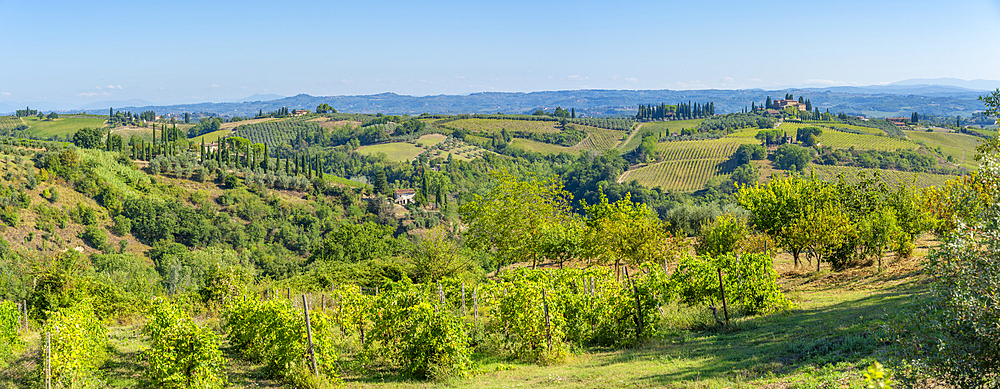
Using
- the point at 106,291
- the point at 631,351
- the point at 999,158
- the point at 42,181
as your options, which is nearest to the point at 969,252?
the point at 999,158

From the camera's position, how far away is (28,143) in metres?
92.2

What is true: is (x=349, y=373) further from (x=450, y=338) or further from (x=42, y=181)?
(x=42, y=181)

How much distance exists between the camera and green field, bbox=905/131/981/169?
135500mm

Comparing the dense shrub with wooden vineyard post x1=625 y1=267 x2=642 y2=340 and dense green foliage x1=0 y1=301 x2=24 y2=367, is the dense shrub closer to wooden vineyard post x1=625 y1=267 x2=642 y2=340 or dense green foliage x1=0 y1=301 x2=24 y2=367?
dense green foliage x1=0 y1=301 x2=24 y2=367

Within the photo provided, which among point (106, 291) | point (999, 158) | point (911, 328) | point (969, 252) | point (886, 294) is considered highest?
point (999, 158)

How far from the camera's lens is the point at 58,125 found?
597 feet

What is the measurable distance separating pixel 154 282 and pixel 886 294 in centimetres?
5821

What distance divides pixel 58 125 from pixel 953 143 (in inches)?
10749

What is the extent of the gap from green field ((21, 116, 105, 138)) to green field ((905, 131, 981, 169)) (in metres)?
242

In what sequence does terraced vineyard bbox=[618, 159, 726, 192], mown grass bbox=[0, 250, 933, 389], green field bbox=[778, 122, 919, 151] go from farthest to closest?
green field bbox=[778, 122, 919, 151]
terraced vineyard bbox=[618, 159, 726, 192]
mown grass bbox=[0, 250, 933, 389]

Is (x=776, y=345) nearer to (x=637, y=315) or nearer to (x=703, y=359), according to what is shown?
(x=703, y=359)

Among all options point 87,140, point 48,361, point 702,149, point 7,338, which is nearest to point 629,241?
point 48,361

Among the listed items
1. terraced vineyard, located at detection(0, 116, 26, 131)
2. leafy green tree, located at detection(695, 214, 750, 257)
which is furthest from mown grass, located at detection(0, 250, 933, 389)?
terraced vineyard, located at detection(0, 116, 26, 131)

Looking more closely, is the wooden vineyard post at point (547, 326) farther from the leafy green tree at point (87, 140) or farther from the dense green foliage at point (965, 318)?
the leafy green tree at point (87, 140)
